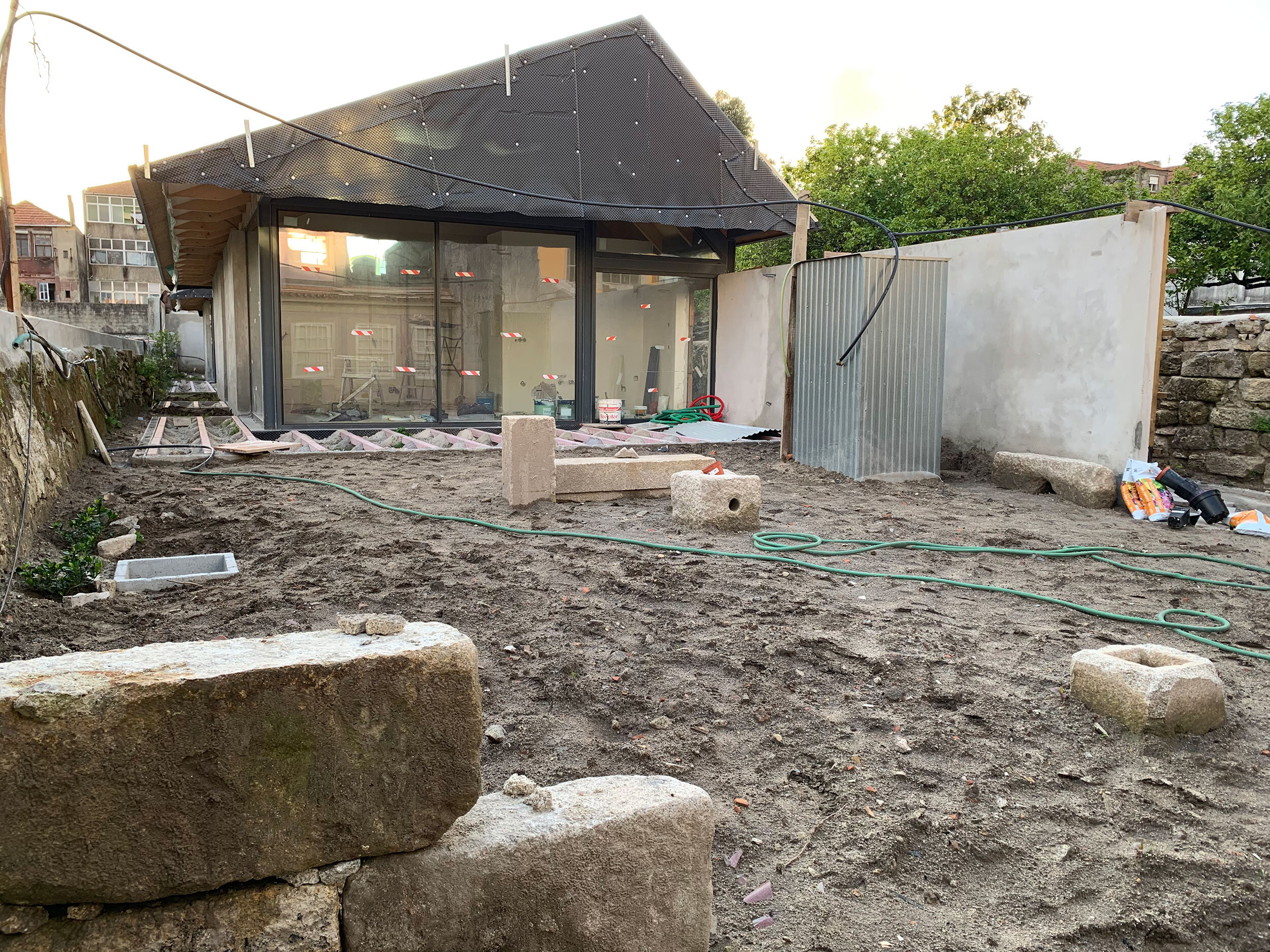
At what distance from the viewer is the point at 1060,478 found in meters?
8.24

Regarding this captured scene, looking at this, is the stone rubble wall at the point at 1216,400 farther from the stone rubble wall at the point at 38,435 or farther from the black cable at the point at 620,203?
the stone rubble wall at the point at 38,435

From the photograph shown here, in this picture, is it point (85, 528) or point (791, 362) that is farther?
point (791, 362)

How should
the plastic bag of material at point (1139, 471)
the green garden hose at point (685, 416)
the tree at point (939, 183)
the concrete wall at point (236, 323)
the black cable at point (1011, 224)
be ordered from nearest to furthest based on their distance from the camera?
the plastic bag of material at point (1139, 471) < the black cable at point (1011, 224) < the green garden hose at point (685, 416) < the concrete wall at point (236, 323) < the tree at point (939, 183)

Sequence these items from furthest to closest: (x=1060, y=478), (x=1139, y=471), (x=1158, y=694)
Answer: (x=1060, y=478) < (x=1139, y=471) < (x=1158, y=694)

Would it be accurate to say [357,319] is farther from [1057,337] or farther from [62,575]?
[1057,337]

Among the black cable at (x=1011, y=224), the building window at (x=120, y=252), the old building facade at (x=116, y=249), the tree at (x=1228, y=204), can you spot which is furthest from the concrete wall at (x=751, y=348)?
the building window at (x=120, y=252)

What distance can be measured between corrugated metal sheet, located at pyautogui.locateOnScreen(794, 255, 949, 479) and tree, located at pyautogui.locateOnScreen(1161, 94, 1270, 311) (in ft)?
45.6

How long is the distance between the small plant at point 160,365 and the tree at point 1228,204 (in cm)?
2252

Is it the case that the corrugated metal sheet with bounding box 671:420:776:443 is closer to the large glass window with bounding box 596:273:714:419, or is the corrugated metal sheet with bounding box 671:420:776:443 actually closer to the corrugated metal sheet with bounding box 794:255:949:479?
the large glass window with bounding box 596:273:714:419

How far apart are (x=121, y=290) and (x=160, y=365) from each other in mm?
43145

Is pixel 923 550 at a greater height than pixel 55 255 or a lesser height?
lesser

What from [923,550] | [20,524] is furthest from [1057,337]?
[20,524]

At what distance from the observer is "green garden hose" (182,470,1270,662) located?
14.6 feet

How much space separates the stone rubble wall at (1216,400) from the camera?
877 centimetres
